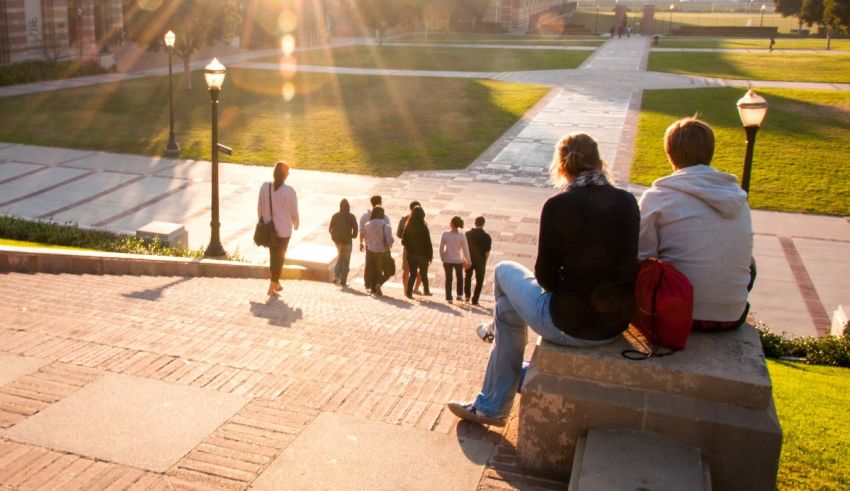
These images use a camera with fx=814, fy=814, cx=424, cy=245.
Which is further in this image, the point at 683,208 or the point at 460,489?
the point at 683,208

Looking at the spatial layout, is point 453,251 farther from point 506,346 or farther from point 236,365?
point 506,346

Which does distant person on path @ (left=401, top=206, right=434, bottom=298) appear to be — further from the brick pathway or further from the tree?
the tree

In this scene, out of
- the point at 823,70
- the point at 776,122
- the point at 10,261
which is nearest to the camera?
the point at 10,261

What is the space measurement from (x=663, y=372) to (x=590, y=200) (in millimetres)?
906

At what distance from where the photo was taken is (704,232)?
168 inches

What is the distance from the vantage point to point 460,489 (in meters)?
3.93

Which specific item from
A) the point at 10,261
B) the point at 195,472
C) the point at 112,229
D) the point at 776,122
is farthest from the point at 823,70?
the point at 195,472

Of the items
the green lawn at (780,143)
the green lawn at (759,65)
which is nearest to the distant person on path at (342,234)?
the green lawn at (780,143)

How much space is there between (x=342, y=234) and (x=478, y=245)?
81.9 inches

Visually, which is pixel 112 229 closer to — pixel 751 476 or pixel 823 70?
pixel 751 476

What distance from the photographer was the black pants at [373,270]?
1195 centimetres

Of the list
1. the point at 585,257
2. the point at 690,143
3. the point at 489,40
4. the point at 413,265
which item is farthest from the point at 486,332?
the point at 489,40

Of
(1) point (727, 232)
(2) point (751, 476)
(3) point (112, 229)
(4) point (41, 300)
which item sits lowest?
(3) point (112, 229)

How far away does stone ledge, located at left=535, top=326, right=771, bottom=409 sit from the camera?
3.82 metres
